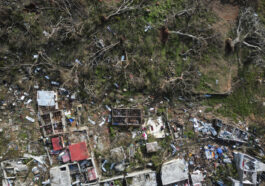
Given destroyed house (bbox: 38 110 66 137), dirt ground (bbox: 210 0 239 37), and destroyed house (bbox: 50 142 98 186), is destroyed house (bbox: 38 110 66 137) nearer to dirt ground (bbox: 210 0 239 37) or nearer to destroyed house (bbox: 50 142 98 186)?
destroyed house (bbox: 50 142 98 186)

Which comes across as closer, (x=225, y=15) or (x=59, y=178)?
(x=59, y=178)

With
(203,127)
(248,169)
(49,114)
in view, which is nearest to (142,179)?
(203,127)

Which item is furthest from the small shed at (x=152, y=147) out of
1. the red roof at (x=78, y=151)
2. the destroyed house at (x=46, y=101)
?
the destroyed house at (x=46, y=101)

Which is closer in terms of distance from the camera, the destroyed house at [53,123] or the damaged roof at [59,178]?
the damaged roof at [59,178]

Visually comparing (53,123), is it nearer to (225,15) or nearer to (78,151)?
(78,151)

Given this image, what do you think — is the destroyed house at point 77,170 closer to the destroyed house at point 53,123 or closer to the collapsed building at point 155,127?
the destroyed house at point 53,123

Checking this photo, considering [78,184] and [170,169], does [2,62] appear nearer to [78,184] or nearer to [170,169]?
[78,184]
